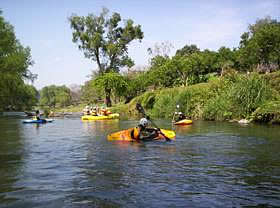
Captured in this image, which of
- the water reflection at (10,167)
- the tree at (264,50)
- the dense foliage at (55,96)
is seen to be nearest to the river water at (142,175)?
the water reflection at (10,167)

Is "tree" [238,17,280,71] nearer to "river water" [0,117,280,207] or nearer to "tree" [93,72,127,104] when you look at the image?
"tree" [93,72,127,104]

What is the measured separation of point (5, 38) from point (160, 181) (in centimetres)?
3486

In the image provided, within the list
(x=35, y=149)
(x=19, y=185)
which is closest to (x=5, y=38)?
(x=35, y=149)

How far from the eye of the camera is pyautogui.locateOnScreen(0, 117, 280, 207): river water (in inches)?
334

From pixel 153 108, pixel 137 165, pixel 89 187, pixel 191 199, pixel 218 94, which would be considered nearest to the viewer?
pixel 191 199

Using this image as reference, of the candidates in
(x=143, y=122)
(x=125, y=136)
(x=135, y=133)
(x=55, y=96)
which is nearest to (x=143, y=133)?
(x=135, y=133)

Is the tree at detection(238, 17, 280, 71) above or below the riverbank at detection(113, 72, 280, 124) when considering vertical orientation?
above

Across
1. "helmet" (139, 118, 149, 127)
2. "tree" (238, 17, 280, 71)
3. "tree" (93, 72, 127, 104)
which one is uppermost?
"tree" (238, 17, 280, 71)

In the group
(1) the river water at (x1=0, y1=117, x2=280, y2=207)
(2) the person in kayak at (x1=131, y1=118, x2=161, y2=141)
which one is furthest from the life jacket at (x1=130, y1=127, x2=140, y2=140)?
(1) the river water at (x1=0, y1=117, x2=280, y2=207)

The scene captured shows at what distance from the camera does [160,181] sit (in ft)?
33.4

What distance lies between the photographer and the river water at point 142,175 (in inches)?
334

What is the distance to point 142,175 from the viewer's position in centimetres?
1097

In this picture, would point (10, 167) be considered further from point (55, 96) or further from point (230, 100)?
point (55, 96)

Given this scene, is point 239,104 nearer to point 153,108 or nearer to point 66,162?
point 153,108
